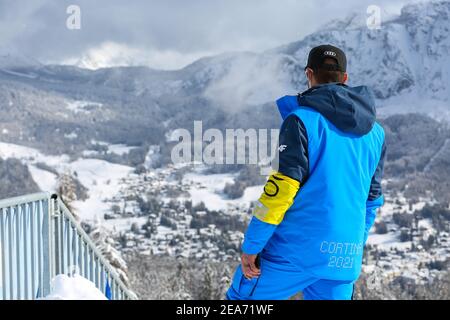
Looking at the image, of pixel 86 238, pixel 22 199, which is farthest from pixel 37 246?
pixel 86 238

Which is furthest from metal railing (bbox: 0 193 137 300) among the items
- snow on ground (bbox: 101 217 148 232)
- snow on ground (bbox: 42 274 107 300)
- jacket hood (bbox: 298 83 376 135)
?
snow on ground (bbox: 101 217 148 232)

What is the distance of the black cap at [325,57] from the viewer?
2930 millimetres

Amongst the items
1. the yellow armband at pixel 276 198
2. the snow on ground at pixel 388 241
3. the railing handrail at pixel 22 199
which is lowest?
the snow on ground at pixel 388 241

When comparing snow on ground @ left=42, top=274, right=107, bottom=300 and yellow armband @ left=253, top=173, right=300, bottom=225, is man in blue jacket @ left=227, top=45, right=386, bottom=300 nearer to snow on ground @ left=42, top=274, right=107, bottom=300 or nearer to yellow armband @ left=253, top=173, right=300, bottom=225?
yellow armband @ left=253, top=173, right=300, bottom=225

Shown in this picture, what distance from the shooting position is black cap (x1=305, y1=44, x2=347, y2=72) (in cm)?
293

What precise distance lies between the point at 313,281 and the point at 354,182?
1.66 ft

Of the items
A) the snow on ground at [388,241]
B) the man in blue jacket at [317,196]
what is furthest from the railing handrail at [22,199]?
the snow on ground at [388,241]

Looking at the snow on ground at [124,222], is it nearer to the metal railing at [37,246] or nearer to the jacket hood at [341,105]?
the metal railing at [37,246]

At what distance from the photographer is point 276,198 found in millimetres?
2770

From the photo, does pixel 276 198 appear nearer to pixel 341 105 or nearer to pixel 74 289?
pixel 341 105

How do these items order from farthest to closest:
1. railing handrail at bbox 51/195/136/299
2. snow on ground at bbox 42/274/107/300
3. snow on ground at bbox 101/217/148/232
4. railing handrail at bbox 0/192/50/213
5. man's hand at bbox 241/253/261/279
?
snow on ground at bbox 101/217/148/232 < railing handrail at bbox 51/195/136/299 < railing handrail at bbox 0/192/50/213 < snow on ground at bbox 42/274/107/300 < man's hand at bbox 241/253/261/279

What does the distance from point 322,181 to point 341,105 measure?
0.35 meters
